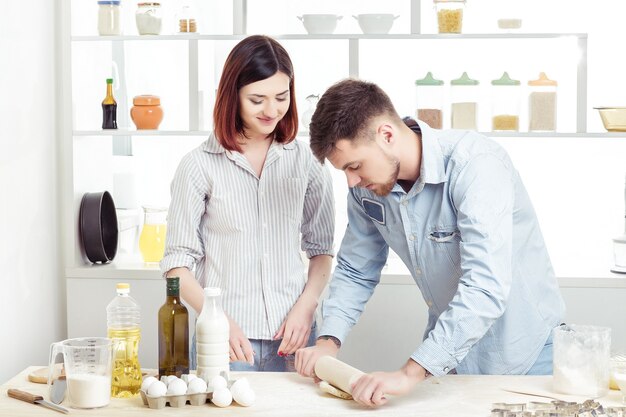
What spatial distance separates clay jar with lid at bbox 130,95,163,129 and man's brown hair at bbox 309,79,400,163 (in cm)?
169

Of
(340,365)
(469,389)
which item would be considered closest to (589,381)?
(469,389)

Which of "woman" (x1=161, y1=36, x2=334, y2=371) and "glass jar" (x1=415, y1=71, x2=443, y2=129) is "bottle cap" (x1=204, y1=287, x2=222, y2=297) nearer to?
"woman" (x1=161, y1=36, x2=334, y2=371)

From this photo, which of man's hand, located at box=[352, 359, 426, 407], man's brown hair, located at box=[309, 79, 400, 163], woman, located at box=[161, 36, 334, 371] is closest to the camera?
man's hand, located at box=[352, 359, 426, 407]

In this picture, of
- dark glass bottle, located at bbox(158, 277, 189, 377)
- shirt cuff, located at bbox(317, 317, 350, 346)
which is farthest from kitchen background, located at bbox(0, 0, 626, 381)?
dark glass bottle, located at bbox(158, 277, 189, 377)

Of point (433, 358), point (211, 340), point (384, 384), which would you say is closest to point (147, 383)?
point (211, 340)

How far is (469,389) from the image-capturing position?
79.5 inches

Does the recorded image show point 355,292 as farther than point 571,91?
No

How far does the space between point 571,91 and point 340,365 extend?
225cm

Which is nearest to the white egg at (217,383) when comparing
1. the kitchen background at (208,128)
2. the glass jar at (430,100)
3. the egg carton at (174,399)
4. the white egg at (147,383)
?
the egg carton at (174,399)

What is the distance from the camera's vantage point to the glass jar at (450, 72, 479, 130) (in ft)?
11.4

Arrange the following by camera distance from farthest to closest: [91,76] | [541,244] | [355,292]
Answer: [91,76], [355,292], [541,244]

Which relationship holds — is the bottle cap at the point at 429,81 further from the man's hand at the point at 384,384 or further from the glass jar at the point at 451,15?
the man's hand at the point at 384,384

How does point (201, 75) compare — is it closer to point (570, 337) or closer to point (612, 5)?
point (612, 5)

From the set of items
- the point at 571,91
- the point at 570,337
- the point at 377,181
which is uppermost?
the point at 571,91
